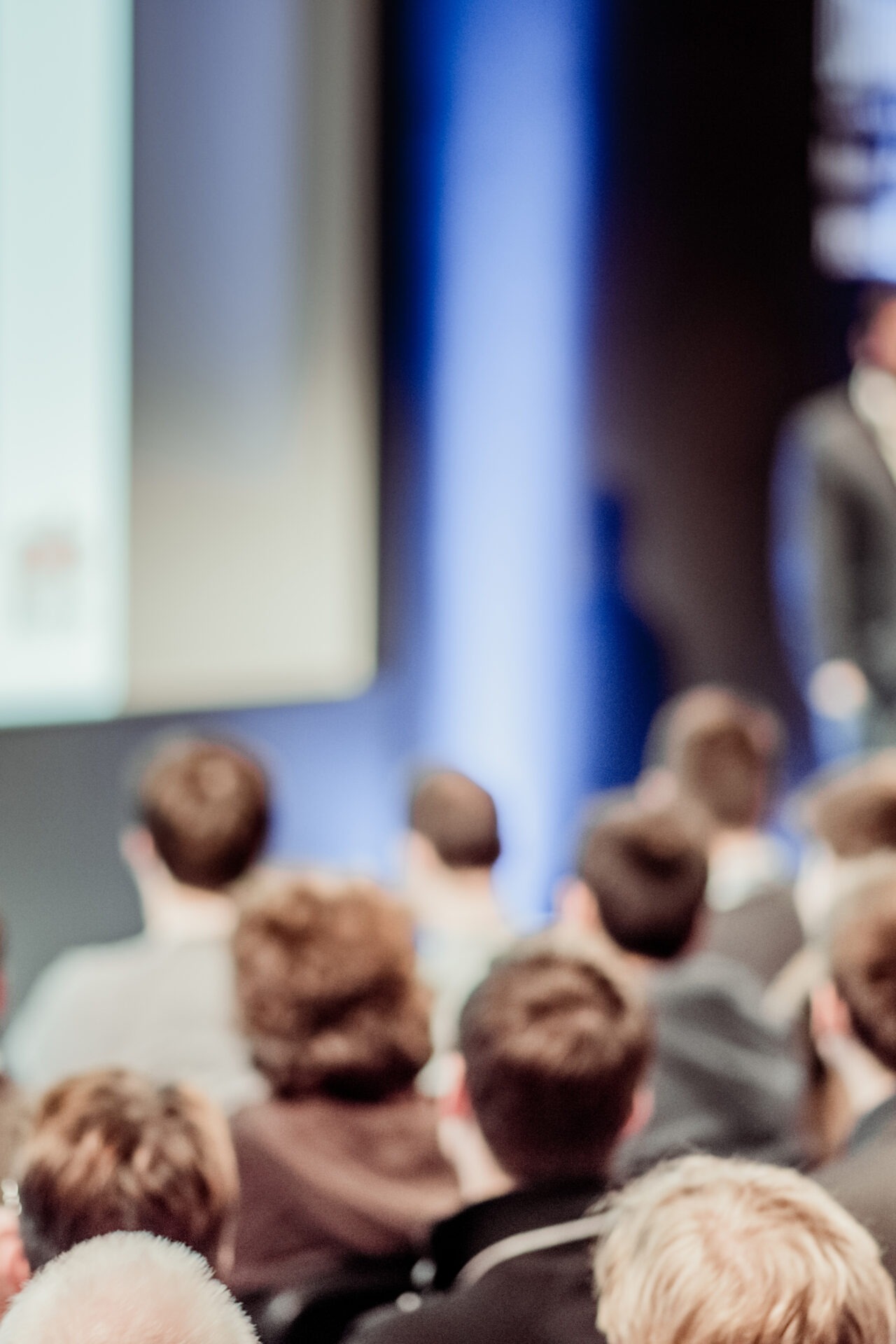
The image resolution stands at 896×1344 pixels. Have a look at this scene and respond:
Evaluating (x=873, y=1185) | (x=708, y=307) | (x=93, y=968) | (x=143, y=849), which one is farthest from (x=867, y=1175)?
(x=708, y=307)

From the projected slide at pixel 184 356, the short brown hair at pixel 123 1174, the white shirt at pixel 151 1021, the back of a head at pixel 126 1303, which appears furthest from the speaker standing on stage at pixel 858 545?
the back of a head at pixel 126 1303

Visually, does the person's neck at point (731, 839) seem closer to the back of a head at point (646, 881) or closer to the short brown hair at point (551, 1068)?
the back of a head at point (646, 881)

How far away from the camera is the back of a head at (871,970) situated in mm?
1861

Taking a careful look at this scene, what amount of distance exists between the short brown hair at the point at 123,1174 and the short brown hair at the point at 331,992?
1.41ft

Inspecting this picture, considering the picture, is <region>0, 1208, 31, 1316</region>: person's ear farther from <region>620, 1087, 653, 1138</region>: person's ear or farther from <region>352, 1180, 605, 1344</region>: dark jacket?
<region>620, 1087, 653, 1138</region>: person's ear

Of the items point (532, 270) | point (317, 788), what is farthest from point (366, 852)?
point (532, 270)

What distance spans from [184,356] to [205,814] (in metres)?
1.87

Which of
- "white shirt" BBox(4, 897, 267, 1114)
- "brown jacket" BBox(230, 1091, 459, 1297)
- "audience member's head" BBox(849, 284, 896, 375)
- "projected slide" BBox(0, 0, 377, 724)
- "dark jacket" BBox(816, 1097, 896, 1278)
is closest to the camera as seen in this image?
"dark jacket" BBox(816, 1097, 896, 1278)

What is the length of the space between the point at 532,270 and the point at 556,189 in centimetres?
25

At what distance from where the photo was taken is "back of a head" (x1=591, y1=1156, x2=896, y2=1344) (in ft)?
3.33

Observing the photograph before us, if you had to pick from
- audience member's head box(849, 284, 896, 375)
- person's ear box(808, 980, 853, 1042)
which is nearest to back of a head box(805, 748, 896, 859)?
person's ear box(808, 980, 853, 1042)

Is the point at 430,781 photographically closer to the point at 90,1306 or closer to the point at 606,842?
the point at 606,842

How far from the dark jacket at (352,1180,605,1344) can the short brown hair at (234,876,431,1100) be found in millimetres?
319

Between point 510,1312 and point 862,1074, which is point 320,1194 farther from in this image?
point 862,1074
